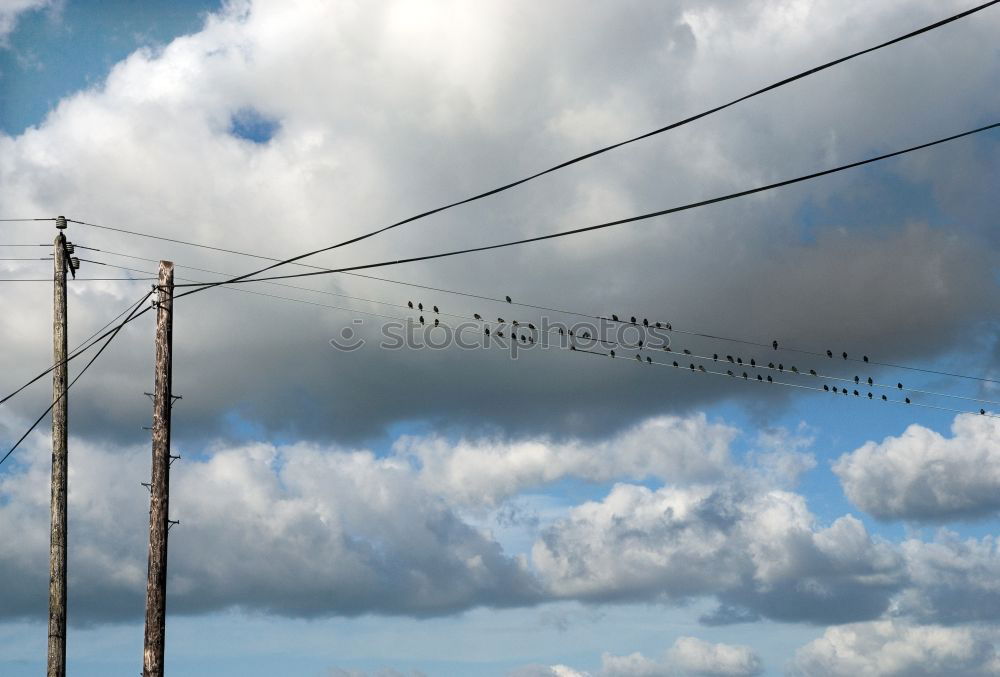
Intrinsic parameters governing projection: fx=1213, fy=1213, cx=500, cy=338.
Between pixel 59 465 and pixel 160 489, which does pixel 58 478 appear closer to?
pixel 59 465

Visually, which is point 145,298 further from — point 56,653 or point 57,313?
point 56,653

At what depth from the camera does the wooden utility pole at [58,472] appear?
73.9 feet

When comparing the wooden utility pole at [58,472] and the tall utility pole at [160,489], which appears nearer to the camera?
the tall utility pole at [160,489]

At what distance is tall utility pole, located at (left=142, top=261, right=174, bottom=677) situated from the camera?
19.2 meters

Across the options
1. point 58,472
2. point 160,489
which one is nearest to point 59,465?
point 58,472

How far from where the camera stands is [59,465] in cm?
2388

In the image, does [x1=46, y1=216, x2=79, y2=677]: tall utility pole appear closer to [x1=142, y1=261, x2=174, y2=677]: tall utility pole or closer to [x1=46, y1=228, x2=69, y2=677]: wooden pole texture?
[x1=46, y1=228, x2=69, y2=677]: wooden pole texture

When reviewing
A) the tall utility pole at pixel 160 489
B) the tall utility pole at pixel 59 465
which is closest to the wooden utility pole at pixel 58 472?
the tall utility pole at pixel 59 465

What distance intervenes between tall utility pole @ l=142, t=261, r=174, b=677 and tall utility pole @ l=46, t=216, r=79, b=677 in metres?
4.14

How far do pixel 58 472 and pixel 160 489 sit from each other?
16.5 feet

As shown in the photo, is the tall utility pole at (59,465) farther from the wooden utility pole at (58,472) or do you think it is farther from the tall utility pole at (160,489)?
the tall utility pole at (160,489)

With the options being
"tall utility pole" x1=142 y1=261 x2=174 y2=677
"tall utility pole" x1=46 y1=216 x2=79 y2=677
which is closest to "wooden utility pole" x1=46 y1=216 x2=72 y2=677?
"tall utility pole" x1=46 y1=216 x2=79 y2=677

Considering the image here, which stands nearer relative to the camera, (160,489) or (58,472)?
(160,489)

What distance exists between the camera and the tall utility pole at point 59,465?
2252 cm
